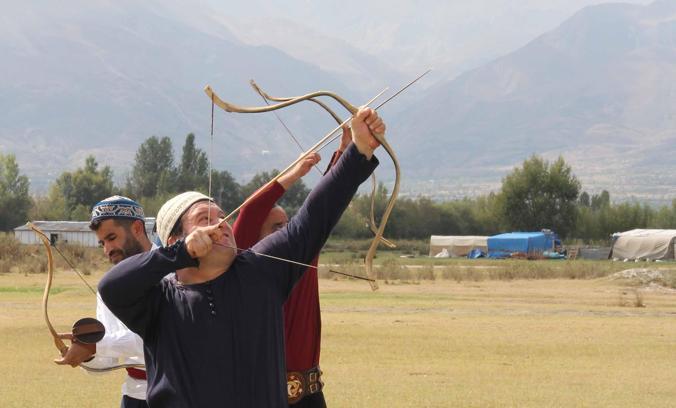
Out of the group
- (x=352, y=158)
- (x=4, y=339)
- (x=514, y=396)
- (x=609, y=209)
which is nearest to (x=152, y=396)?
(x=352, y=158)

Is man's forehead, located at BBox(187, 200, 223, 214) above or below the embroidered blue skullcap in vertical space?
below

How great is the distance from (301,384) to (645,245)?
90.2 m

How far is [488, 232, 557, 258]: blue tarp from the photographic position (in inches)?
3867

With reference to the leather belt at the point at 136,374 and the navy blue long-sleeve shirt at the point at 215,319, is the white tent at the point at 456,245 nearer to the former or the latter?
the leather belt at the point at 136,374

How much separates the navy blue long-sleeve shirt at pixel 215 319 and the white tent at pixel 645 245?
89920 millimetres

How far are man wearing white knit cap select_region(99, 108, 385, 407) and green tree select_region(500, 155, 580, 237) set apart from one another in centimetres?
11254

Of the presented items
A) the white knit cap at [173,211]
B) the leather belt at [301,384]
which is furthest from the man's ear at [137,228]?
the white knit cap at [173,211]

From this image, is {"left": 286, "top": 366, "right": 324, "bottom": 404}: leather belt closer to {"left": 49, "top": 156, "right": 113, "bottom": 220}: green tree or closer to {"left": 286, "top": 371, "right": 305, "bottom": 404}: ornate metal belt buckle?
{"left": 286, "top": 371, "right": 305, "bottom": 404}: ornate metal belt buckle

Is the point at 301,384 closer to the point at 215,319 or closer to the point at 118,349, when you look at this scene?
the point at 118,349

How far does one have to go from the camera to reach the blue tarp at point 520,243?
322 ft

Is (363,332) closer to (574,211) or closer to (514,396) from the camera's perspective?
(514,396)

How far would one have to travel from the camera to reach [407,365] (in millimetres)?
17406

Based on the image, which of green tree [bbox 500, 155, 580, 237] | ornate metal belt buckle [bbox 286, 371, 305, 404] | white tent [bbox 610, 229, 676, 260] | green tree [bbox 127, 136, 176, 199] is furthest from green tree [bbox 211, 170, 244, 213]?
ornate metal belt buckle [bbox 286, 371, 305, 404]

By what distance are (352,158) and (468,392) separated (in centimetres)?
980
